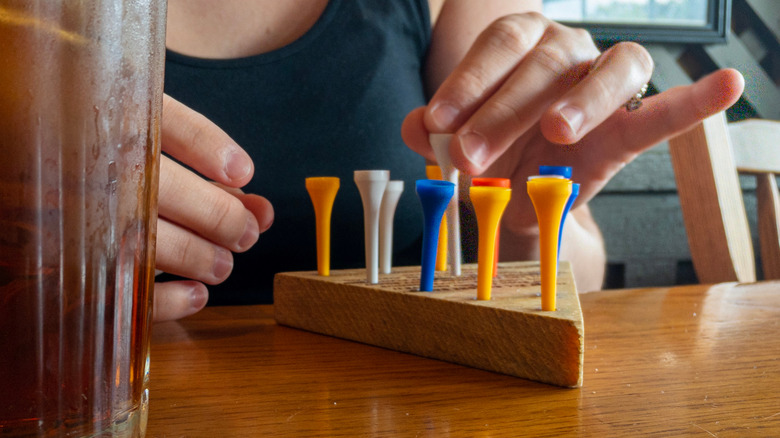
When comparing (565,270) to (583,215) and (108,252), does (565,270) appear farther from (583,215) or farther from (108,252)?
(583,215)

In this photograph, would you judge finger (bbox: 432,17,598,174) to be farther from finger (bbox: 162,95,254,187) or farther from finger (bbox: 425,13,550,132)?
finger (bbox: 162,95,254,187)

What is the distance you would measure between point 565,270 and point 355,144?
1.20 ft

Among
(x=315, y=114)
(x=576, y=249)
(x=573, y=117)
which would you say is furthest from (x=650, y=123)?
(x=315, y=114)

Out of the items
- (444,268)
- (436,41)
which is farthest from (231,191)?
(436,41)

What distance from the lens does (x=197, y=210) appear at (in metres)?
0.41

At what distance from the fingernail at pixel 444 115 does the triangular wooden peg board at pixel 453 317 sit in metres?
0.10

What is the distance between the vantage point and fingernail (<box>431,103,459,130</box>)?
0.45m

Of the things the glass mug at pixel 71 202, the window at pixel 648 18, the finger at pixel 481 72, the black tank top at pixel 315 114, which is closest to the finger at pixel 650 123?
the finger at pixel 481 72

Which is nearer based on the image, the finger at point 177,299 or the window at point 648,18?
the finger at point 177,299

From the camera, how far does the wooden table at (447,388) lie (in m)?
0.24

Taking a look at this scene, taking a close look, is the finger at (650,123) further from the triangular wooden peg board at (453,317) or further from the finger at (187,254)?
the finger at (187,254)

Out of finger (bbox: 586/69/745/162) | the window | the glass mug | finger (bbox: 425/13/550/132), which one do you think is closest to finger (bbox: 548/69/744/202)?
finger (bbox: 586/69/745/162)

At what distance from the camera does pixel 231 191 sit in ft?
1.56

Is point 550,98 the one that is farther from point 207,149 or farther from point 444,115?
point 207,149
